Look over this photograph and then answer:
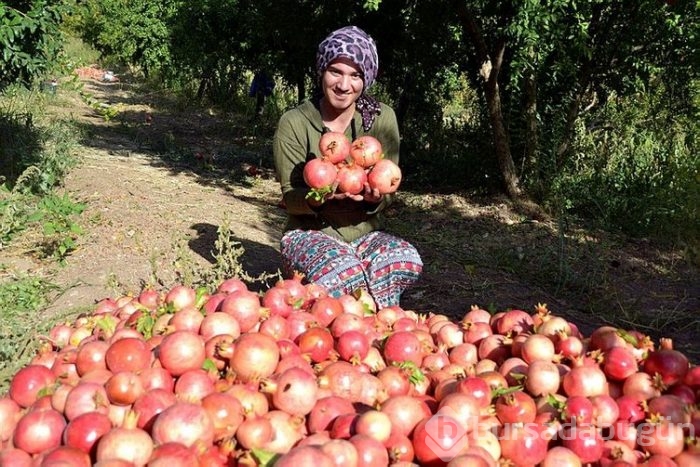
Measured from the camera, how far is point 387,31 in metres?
8.05

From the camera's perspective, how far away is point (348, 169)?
2.92 meters

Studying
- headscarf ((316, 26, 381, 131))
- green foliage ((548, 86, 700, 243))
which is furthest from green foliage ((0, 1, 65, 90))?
green foliage ((548, 86, 700, 243))

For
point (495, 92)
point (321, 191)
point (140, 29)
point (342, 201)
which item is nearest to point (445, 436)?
point (321, 191)

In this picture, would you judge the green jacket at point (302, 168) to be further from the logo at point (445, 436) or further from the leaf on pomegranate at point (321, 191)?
the logo at point (445, 436)

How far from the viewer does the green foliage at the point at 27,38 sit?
4938 millimetres

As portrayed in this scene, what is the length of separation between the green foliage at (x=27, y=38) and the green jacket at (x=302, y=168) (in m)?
2.87

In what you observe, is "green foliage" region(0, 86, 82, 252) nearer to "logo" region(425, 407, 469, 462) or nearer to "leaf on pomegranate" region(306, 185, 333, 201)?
"leaf on pomegranate" region(306, 185, 333, 201)

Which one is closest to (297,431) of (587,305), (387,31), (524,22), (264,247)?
(587,305)

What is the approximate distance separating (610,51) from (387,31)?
275cm

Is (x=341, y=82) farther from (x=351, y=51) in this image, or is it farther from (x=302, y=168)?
(x=302, y=168)

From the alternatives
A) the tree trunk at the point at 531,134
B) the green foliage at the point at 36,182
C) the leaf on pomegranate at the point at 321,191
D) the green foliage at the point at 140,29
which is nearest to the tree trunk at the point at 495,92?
the tree trunk at the point at 531,134

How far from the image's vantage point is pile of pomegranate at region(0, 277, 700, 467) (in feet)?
4.51

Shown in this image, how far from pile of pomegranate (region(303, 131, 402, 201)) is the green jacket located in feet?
1.14

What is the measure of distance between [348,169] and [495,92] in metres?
4.24
